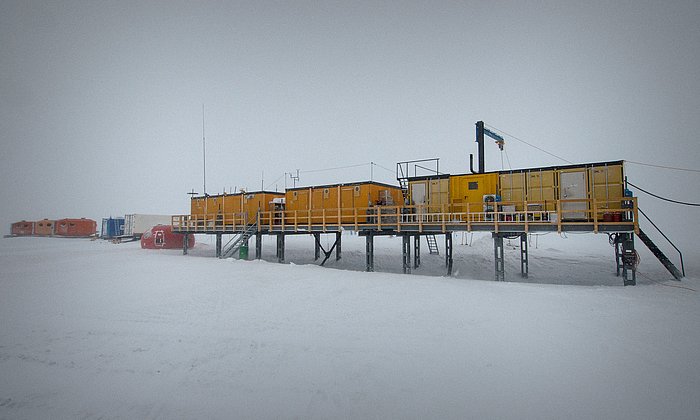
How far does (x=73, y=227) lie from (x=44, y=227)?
5.01 m

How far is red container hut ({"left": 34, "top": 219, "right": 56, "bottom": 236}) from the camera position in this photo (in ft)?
184

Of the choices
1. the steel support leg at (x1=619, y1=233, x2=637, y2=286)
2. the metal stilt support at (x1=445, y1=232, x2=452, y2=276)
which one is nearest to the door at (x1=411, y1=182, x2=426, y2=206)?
the metal stilt support at (x1=445, y1=232, x2=452, y2=276)

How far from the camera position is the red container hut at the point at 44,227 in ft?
184

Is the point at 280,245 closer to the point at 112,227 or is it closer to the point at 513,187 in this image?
the point at 513,187

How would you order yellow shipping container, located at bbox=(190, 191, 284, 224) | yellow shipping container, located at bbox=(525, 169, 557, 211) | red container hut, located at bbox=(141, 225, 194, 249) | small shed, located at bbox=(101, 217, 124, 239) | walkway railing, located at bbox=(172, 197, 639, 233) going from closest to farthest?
walkway railing, located at bbox=(172, 197, 639, 233), yellow shipping container, located at bbox=(525, 169, 557, 211), yellow shipping container, located at bbox=(190, 191, 284, 224), red container hut, located at bbox=(141, 225, 194, 249), small shed, located at bbox=(101, 217, 124, 239)

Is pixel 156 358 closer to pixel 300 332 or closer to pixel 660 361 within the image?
pixel 300 332

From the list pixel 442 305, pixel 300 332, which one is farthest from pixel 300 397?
pixel 442 305

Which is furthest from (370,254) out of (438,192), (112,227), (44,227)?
(44,227)

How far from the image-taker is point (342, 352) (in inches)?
259

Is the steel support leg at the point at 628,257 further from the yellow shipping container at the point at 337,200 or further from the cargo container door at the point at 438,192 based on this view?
the yellow shipping container at the point at 337,200

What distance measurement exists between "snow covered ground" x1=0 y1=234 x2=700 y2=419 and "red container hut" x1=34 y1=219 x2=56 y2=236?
191 feet

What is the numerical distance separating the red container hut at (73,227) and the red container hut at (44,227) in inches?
26.6

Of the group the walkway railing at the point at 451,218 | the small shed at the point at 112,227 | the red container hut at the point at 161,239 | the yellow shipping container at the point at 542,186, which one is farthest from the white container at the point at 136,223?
the yellow shipping container at the point at 542,186

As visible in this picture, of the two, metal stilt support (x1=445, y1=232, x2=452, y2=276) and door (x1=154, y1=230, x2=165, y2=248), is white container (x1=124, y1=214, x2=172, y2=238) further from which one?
metal stilt support (x1=445, y1=232, x2=452, y2=276)
